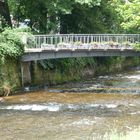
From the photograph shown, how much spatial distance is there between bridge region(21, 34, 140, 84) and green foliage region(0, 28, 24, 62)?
0.96m

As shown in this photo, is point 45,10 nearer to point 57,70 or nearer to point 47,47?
point 57,70

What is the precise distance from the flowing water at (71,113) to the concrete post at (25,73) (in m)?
1.68

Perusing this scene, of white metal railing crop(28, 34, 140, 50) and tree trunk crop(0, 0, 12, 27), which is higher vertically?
tree trunk crop(0, 0, 12, 27)

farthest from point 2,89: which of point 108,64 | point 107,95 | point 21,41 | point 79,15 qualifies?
point 108,64

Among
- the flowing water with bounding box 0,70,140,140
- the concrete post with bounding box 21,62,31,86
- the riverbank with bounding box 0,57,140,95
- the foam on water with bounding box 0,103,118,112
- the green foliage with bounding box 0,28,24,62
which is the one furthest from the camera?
the concrete post with bounding box 21,62,31,86

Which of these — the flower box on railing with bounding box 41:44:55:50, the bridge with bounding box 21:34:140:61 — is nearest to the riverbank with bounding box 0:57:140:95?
the bridge with bounding box 21:34:140:61

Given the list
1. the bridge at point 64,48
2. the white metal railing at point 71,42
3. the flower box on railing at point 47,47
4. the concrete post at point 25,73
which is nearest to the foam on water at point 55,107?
the bridge at point 64,48

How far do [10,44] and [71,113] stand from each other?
995 centimetres

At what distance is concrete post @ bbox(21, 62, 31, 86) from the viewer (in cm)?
3550

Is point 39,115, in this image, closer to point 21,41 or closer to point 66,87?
point 21,41

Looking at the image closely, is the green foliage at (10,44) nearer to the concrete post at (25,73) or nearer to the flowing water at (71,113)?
the concrete post at (25,73)

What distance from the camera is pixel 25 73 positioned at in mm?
36031

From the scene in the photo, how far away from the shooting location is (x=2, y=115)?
24.2 m

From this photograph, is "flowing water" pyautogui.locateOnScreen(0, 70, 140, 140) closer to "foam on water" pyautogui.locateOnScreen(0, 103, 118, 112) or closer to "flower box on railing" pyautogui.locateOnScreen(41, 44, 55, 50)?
→ "foam on water" pyautogui.locateOnScreen(0, 103, 118, 112)
